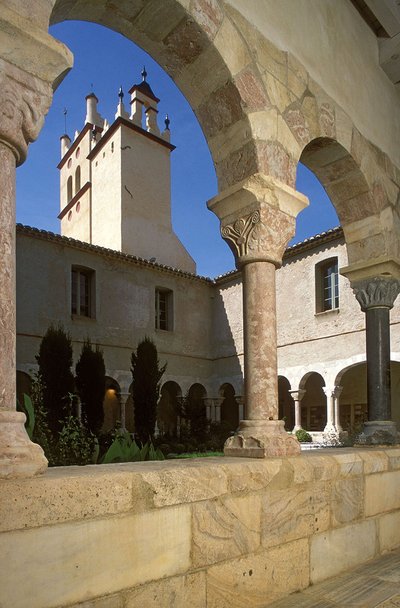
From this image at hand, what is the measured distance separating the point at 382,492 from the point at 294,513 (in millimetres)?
1125

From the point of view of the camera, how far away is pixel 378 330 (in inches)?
188

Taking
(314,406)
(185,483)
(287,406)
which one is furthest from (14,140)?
(287,406)

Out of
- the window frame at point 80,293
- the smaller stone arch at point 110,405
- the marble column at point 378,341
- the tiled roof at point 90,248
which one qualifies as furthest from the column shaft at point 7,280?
the smaller stone arch at point 110,405

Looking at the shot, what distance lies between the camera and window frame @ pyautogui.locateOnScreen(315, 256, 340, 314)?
14.4 metres

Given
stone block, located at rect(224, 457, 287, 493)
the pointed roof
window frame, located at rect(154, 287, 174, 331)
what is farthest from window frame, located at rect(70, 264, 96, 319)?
stone block, located at rect(224, 457, 287, 493)

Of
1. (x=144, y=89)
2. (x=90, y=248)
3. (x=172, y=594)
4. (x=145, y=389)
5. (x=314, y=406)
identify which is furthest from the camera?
(x=144, y=89)

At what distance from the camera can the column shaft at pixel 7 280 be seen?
1959 millimetres

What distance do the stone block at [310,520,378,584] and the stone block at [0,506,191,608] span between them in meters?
1.03

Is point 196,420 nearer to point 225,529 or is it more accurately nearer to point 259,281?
→ point 259,281

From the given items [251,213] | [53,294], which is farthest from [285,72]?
[53,294]

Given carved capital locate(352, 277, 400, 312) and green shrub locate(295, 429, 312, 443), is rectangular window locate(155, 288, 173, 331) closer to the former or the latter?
green shrub locate(295, 429, 312, 443)

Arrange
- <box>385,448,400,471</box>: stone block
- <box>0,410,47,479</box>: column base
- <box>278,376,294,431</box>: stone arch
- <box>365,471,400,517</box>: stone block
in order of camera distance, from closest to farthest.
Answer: <box>0,410,47,479</box>: column base
<box>365,471,400,517</box>: stone block
<box>385,448,400,471</box>: stone block
<box>278,376,294,431</box>: stone arch

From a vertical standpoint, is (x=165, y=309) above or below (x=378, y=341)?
above

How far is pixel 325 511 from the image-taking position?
3066mm
